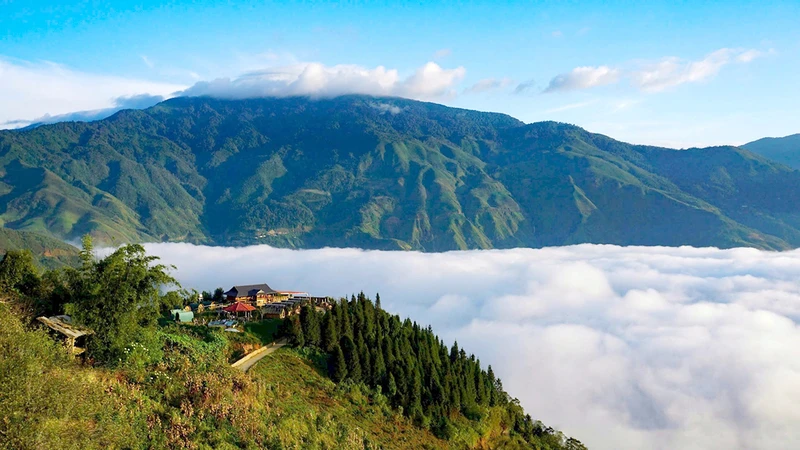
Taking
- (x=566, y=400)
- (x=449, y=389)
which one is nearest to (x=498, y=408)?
(x=449, y=389)

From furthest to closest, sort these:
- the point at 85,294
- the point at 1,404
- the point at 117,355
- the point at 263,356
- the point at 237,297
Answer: the point at 237,297, the point at 263,356, the point at 85,294, the point at 117,355, the point at 1,404

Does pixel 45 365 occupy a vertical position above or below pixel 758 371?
above

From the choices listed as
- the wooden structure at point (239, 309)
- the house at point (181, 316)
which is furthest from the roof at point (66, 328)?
the wooden structure at point (239, 309)

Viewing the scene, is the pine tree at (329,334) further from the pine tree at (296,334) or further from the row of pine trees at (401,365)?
the pine tree at (296,334)

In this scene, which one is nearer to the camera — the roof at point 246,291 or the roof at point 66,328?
the roof at point 66,328

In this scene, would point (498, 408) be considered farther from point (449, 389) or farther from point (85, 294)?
point (85, 294)

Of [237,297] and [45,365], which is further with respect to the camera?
[237,297]

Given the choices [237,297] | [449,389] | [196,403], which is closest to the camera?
[196,403]
